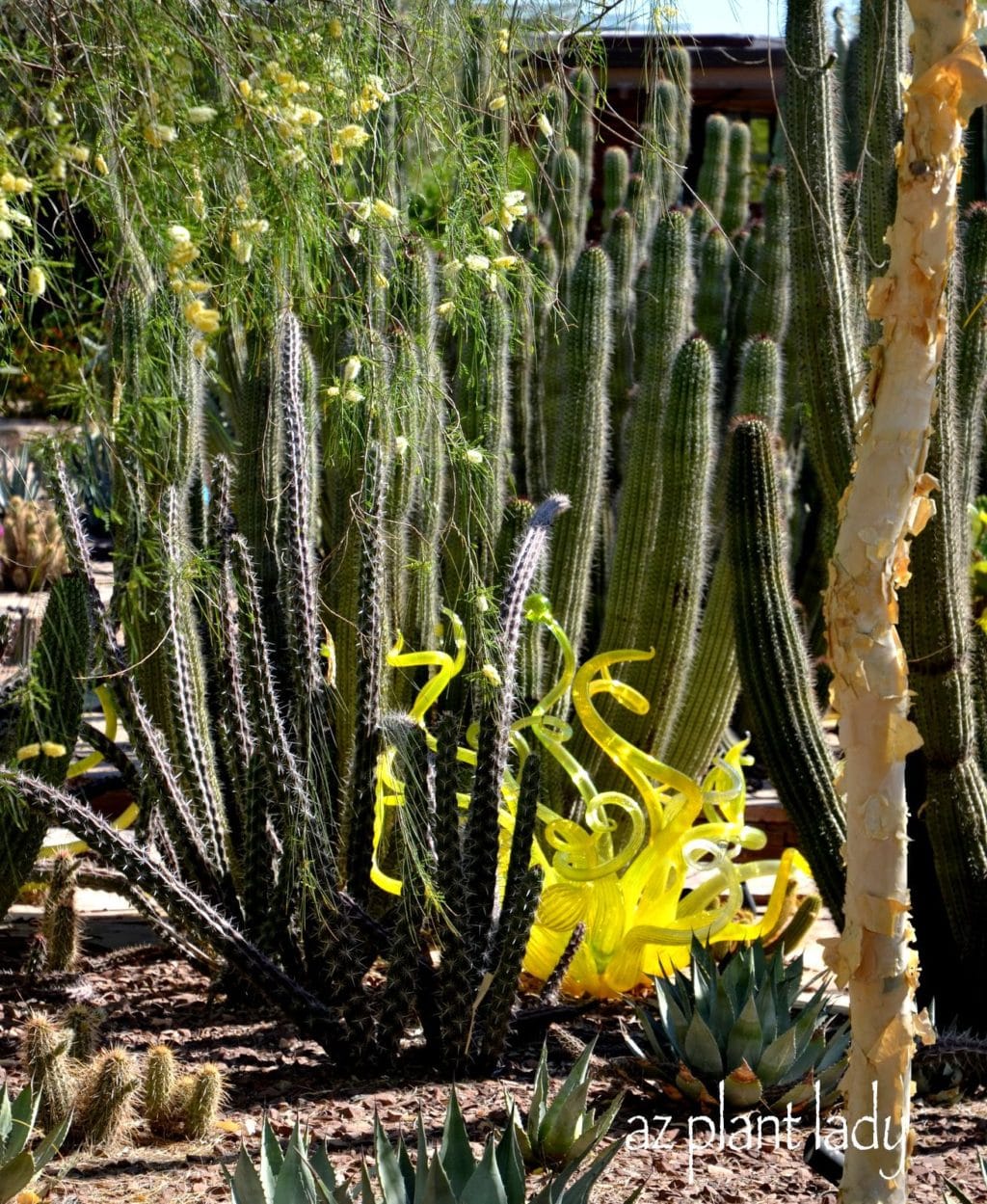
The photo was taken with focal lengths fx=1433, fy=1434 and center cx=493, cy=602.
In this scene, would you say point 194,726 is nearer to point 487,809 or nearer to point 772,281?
point 487,809

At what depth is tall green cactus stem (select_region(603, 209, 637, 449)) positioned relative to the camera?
6.33 m

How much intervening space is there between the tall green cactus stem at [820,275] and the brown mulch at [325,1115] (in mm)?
1661

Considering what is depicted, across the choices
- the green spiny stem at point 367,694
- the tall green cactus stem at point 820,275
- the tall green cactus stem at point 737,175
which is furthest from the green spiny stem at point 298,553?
the tall green cactus stem at point 737,175

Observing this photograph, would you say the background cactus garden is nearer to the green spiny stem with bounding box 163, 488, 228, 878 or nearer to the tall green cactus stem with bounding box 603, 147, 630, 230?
the green spiny stem with bounding box 163, 488, 228, 878

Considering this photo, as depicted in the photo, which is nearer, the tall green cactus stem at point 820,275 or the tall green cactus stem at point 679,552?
the tall green cactus stem at point 820,275

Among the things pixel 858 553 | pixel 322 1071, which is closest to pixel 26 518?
pixel 322 1071

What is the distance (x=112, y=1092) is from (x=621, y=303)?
4429 mm

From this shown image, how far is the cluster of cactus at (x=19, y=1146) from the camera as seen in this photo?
231cm

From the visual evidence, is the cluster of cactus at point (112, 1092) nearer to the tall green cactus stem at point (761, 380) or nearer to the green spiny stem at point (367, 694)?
the green spiny stem at point (367, 694)

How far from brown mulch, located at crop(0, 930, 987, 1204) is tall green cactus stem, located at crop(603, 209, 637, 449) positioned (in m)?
3.35

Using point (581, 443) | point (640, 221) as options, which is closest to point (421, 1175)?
point (581, 443)

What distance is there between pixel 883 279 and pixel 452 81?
1492mm

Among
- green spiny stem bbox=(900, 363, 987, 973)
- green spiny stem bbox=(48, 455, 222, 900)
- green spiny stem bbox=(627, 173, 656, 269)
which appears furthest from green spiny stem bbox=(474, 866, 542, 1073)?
green spiny stem bbox=(627, 173, 656, 269)

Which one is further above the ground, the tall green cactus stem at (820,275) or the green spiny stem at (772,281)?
the green spiny stem at (772,281)
